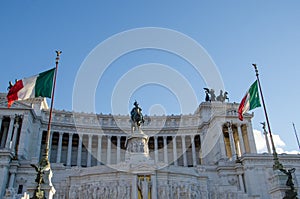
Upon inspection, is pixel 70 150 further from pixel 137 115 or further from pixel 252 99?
pixel 252 99

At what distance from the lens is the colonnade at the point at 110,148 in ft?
194

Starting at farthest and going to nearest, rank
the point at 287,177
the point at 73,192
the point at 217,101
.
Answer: the point at 217,101 < the point at 73,192 < the point at 287,177

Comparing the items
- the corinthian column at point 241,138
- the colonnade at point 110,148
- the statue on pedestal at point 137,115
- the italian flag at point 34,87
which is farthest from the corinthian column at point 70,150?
the italian flag at point 34,87

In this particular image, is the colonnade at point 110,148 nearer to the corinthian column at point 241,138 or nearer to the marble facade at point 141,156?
the marble facade at point 141,156

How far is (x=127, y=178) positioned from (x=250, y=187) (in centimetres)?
1972

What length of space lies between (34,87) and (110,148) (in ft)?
137

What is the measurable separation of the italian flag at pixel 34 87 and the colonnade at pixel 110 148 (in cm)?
3834

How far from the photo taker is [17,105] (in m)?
51.2

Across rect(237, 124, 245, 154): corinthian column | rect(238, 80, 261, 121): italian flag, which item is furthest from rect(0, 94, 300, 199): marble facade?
rect(238, 80, 261, 121): italian flag

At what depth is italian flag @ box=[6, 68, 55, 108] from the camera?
20.3 metres

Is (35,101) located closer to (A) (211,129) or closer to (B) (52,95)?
(A) (211,129)

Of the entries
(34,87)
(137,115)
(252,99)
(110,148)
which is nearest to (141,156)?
(137,115)

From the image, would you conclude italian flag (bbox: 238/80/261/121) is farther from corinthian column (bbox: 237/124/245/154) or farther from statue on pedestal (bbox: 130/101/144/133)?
corinthian column (bbox: 237/124/245/154)

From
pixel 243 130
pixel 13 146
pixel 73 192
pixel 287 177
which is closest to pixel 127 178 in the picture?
pixel 73 192
